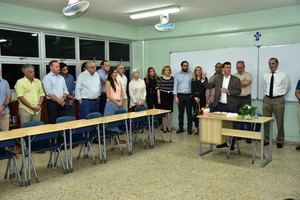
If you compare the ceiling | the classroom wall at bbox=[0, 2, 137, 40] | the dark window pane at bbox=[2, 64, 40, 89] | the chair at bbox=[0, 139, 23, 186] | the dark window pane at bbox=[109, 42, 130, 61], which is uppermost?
the ceiling

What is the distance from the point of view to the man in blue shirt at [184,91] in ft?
23.2

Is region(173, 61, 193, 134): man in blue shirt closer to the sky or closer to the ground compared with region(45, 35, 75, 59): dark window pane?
closer to the ground

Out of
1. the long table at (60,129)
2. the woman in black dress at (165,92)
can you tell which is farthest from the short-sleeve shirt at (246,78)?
the long table at (60,129)

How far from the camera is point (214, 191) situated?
11.8 feet

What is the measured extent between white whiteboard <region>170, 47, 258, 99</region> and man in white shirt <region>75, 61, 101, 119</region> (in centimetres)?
250

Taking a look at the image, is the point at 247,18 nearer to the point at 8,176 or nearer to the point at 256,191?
the point at 256,191

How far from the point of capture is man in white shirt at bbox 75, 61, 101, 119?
5.85 m

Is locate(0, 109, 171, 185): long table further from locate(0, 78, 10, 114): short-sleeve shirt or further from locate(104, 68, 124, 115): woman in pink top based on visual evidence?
locate(0, 78, 10, 114): short-sleeve shirt

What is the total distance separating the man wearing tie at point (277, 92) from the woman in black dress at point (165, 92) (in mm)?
2336

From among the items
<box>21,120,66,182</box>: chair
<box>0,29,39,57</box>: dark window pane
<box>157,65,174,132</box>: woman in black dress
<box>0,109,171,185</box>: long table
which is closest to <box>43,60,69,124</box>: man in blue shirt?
<box>0,29,39,57</box>: dark window pane

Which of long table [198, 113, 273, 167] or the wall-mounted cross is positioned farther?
the wall-mounted cross

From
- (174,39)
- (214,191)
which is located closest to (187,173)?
(214,191)

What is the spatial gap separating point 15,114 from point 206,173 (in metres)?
3.72

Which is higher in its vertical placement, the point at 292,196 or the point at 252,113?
the point at 252,113
